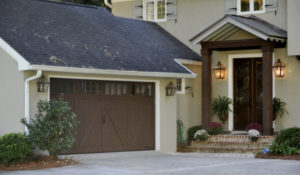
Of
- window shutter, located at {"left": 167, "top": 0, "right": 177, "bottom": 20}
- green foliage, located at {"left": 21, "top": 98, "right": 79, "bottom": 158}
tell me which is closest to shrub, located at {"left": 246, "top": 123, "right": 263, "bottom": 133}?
window shutter, located at {"left": 167, "top": 0, "right": 177, "bottom": 20}

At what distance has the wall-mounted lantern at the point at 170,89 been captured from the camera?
1764 cm

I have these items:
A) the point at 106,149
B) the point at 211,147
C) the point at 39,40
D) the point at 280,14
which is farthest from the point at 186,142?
the point at 39,40

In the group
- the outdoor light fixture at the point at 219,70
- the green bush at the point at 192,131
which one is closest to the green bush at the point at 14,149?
the green bush at the point at 192,131

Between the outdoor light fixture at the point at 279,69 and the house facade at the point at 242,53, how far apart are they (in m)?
0.11

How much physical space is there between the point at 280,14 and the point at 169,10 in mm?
4413

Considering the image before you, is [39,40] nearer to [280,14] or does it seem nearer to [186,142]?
[186,142]

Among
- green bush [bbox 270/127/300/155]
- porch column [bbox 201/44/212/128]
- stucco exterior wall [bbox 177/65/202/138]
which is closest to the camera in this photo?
green bush [bbox 270/127/300/155]

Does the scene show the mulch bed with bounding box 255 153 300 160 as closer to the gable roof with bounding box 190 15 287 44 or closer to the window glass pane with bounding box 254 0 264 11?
the gable roof with bounding box 190 15 287 44

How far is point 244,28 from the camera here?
17.5 metres

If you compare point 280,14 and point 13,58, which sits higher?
point 280,14

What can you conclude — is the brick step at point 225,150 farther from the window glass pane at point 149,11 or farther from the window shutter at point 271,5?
the window glass pane at point 149,11

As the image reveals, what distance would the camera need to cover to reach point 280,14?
736 inches

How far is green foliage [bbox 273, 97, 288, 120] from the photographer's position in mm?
18125

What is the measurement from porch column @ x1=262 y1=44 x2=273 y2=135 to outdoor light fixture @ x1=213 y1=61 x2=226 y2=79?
7.36 feet
